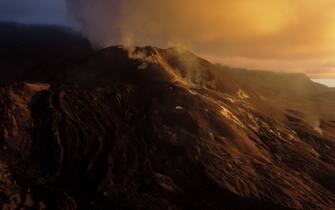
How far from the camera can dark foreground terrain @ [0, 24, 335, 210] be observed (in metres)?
43.2

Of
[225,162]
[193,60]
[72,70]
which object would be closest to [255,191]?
[225,162]

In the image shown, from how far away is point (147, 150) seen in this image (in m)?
50.6

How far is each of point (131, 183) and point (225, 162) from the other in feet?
32.0

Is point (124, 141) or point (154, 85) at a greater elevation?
point (154, 85)

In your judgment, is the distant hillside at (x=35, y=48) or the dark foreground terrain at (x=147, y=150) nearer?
the dark foreground terrain at (x=147, y=150)

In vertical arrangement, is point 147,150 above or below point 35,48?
below

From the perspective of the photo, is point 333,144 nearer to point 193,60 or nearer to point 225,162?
point 225,162

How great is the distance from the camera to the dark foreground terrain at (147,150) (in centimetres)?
4319

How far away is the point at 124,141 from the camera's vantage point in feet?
169

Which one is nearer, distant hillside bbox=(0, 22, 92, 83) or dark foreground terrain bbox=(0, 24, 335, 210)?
dark foreground terrain bbox=(0, 24, 335, 210)

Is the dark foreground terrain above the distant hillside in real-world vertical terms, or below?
below

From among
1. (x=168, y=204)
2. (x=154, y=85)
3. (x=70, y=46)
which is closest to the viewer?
(x=168, y=204)

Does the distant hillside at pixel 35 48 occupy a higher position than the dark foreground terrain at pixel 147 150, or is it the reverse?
the distant hillside at pixel 35 48

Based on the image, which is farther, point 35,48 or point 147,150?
point 35,48
